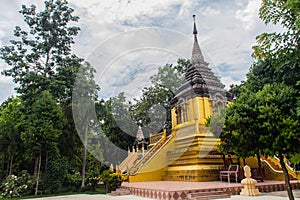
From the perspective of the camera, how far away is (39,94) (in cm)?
1447

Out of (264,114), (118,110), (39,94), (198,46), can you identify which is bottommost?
(264,114)

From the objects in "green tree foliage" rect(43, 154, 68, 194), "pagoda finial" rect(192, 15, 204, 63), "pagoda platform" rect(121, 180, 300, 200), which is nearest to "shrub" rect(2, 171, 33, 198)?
"green tree foliage" rect(43, 154, 68, 194)

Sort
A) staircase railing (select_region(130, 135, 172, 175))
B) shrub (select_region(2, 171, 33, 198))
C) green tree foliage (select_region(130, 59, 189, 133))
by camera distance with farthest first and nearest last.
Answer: green tree foliage (select_region(130, 59, 189, 133)) → staircase railing (select_region(130, 135, 172, 175)) → shrub (select_region(2, 171, 33, 198))

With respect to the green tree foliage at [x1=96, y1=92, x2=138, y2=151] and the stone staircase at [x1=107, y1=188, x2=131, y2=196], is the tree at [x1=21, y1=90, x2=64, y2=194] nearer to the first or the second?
the stone staircase at [x1=107, y1=188, x2=131, y2=196]

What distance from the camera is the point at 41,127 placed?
12664 mm

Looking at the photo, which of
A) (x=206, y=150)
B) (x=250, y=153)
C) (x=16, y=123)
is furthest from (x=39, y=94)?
(x=250, y=153)

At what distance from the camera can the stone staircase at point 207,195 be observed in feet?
25.6

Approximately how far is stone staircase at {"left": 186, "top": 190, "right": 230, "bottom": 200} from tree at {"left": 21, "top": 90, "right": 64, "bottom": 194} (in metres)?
7.92

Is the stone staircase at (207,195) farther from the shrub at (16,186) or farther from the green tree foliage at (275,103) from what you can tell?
the shrub at (16,186)

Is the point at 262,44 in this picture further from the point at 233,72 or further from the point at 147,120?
the point at 147,120

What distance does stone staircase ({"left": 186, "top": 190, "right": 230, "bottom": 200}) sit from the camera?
307 inches

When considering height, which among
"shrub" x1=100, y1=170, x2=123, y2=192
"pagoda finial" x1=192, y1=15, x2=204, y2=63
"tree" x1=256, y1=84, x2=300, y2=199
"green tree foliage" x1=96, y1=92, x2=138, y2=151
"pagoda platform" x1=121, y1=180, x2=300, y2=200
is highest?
"pagoda finial" x1=192, y1=15, x2=204, y2=63

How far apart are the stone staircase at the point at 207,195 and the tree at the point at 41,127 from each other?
26.0 ft

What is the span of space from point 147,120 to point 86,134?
9.79 m
